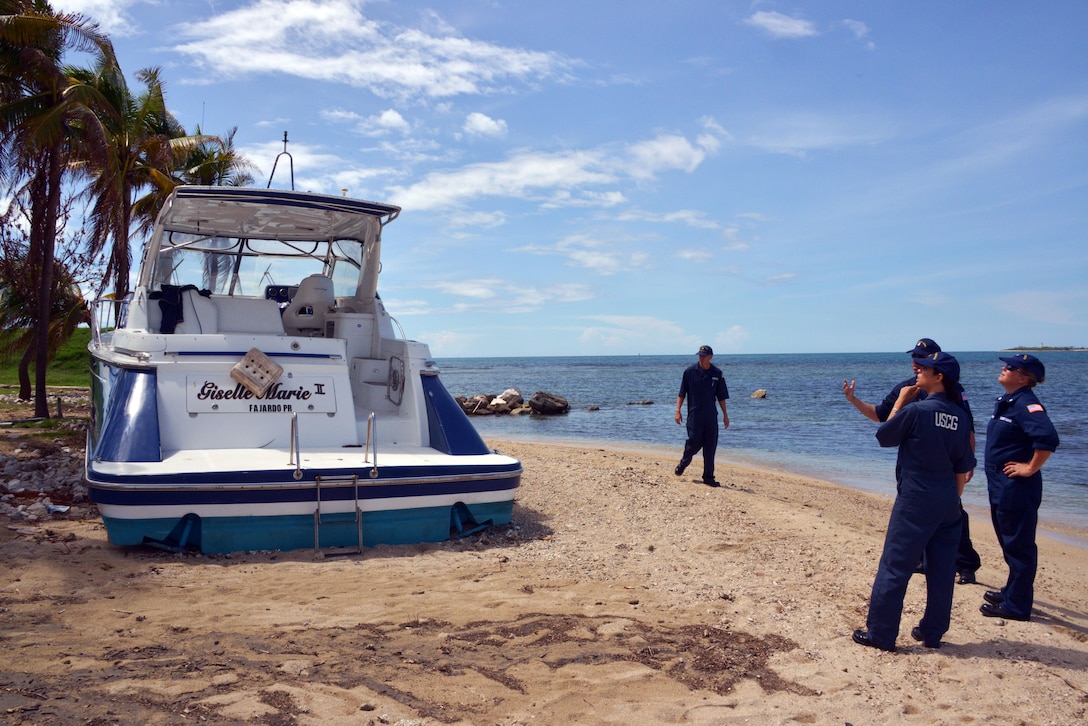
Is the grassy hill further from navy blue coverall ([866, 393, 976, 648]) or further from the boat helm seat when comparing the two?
navy blue coverall ([866, 393, 976, 648])

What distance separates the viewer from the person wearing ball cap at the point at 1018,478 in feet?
16.8

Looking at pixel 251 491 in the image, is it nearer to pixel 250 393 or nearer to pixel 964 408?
pixel 250 393

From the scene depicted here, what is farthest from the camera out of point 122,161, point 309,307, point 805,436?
point 805,436

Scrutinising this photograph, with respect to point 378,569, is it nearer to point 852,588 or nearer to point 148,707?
point 148,707

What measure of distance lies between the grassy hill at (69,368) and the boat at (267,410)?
25741 mm

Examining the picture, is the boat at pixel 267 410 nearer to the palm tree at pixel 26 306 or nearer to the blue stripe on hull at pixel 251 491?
the blue stripe on hull at pixel 251 491

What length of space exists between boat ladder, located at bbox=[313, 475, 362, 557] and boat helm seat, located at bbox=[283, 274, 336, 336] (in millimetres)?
3413

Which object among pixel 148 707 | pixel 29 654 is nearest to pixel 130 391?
pixel 29 654

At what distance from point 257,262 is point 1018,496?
8.30 meters

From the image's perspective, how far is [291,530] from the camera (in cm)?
616

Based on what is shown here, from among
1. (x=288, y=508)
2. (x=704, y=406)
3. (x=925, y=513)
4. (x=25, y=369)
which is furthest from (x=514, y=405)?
(x=925, y=513)

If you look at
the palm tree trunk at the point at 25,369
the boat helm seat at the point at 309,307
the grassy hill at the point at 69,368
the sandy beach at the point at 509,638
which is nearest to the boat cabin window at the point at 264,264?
the boat helm seat at the point at 309,307

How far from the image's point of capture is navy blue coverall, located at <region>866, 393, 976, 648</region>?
177 inches

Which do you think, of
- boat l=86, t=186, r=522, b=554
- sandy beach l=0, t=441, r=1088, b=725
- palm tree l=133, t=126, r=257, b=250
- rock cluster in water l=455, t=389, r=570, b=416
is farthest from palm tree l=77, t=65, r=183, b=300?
rock cluster in water l=455, t=389, r=570, b=416
